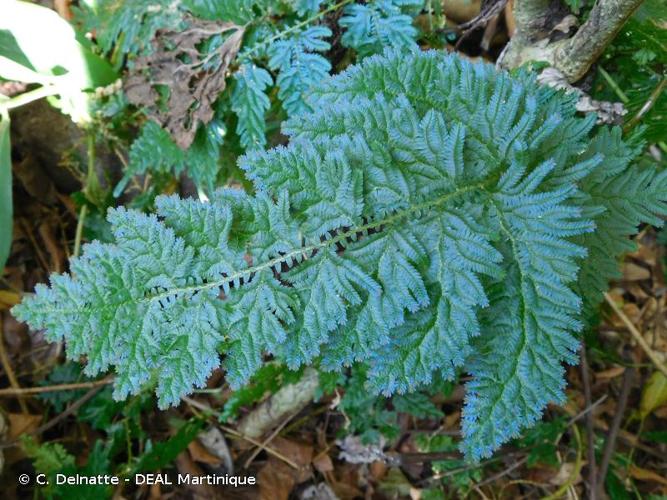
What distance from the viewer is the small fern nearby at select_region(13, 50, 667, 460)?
104 centimetres

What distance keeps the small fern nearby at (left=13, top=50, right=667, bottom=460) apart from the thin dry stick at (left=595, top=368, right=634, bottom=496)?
0.98 m

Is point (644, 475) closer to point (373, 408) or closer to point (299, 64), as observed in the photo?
point (373, 408)

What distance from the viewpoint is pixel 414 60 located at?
121cm

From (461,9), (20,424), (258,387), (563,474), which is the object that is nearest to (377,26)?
(461,9)

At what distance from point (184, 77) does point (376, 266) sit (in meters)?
0.92

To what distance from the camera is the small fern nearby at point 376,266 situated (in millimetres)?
1039

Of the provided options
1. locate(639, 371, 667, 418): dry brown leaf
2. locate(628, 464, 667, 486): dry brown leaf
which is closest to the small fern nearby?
locate(639, 371, 667, 418): dry brown leaf

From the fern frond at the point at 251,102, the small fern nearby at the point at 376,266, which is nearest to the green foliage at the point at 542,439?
the small fern nearby at the point at 376,266

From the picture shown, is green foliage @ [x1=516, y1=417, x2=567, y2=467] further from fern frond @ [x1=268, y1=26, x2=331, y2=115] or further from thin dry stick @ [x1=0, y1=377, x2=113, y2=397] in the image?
thin dry stick @ [x1=0, y1=377, x2=113, y2=397]

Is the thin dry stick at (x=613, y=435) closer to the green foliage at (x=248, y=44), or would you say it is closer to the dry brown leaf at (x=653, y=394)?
the dry brown leaf at (x=653, y=394)

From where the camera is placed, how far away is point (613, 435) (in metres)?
1.91

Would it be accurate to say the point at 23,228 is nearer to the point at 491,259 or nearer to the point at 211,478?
the point at 211,478

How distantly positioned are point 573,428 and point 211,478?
3.96ft

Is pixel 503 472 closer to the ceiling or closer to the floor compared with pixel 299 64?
closer to the floor
